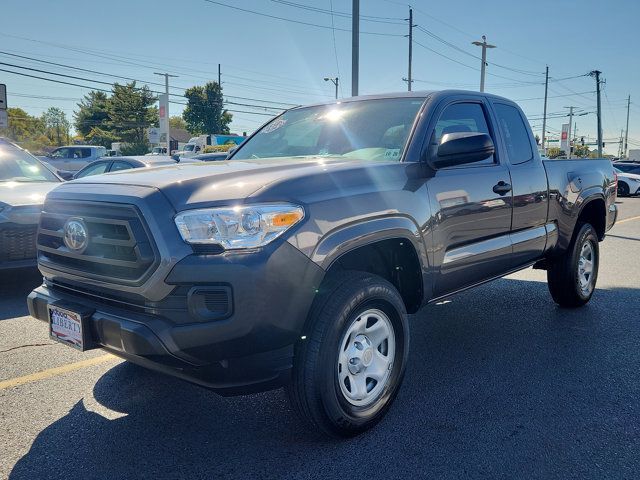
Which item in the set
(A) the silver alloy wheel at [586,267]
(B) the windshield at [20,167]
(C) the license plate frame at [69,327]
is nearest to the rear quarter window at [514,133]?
(A) the silver alloy wheel at [586,267]

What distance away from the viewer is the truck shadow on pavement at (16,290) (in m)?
5.34

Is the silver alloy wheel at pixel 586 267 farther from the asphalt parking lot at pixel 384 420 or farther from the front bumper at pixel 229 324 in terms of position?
the front bumper at pixel 229 324

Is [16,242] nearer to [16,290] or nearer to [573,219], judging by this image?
[16,290]

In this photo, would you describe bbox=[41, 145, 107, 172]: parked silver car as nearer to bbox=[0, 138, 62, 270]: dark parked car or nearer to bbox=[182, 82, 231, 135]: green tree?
bbox=[0, 138, 62, 270]: dark parked car

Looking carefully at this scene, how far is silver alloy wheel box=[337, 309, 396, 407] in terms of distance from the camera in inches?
114

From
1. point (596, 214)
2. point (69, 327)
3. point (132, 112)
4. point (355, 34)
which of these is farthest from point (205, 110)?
point (69, 327)

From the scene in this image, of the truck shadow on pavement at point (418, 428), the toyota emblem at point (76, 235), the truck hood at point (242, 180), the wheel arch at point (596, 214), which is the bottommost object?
the truck shadow on pavement at point (418, 428)

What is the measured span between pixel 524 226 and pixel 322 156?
1.86 metres

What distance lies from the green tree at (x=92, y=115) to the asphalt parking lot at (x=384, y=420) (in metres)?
80.6

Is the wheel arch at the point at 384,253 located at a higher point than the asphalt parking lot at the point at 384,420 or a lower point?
higher

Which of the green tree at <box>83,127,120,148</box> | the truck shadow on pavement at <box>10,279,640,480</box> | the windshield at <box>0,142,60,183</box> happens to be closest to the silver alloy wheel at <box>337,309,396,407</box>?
the truck shadow on pavement at <box>10,279,640,480</box>

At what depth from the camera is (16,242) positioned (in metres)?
5.61

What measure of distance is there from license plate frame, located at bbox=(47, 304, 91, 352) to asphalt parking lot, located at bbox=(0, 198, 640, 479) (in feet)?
1.80

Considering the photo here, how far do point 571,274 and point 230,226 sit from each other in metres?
4.03
